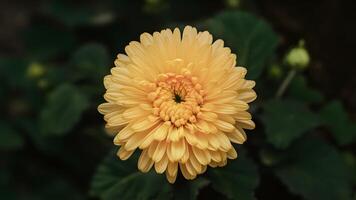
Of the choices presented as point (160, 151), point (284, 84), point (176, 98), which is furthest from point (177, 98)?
point (284, 84)

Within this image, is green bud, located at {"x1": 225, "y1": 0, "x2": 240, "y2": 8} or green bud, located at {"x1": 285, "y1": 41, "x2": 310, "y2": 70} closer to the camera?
green bud, located at {"x1": 285, "y1": 41, "x2": 310, "y2": 70}

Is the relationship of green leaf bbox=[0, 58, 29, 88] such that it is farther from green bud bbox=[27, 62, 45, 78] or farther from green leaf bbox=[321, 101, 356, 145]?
green leaf bbox=[321, 101, 356, 145]

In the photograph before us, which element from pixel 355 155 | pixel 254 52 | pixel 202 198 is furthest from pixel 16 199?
pixel 355 155

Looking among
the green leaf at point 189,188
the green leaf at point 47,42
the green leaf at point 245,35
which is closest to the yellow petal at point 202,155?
the green leaf at point 189,188

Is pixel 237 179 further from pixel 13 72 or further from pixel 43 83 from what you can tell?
pixel 13 72

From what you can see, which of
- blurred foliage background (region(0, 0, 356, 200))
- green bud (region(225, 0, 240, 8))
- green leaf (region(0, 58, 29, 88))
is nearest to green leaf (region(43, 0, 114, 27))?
blurred foliage background (region(0, 0, 356, 200))

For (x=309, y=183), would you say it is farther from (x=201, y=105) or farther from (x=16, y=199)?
(x=16, y=199)
